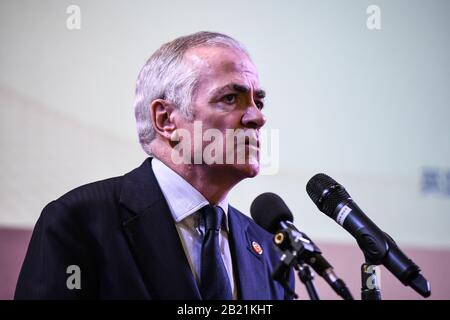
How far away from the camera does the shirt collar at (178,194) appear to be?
204 centimetres

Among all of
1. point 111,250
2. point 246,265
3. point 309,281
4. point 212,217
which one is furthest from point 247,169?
point 309,281

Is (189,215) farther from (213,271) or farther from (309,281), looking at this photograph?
(309,281)

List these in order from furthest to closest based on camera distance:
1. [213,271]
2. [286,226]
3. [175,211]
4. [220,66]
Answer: [220,66] < [175,211] < [213,271] < [286,226]

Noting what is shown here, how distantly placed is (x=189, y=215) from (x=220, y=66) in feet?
1.81

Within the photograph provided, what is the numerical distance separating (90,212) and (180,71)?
62cm

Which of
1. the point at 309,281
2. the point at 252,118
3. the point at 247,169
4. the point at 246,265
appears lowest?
the point at 246,265

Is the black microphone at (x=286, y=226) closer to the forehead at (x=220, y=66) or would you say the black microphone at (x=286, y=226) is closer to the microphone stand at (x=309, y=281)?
the microphone stand at (x=309, y=281)

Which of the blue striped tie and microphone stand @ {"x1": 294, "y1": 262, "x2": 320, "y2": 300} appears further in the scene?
the blue striped tie

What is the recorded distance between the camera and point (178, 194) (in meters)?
2.08

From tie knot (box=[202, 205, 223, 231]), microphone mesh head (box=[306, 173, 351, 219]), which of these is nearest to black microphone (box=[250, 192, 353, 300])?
microphone mesh head (box=[306, 173, 351, 219])

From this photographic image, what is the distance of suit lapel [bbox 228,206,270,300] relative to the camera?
2049mm

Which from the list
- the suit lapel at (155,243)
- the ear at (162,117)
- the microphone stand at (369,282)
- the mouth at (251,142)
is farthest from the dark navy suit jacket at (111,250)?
the microphone stand at (369,282)

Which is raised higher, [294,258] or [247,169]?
[247,169]

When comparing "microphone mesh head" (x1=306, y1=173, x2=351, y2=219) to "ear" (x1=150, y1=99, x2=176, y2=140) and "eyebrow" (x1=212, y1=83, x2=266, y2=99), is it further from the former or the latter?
"ear" (x1=150, y1=99, x2=176, y2=140)
